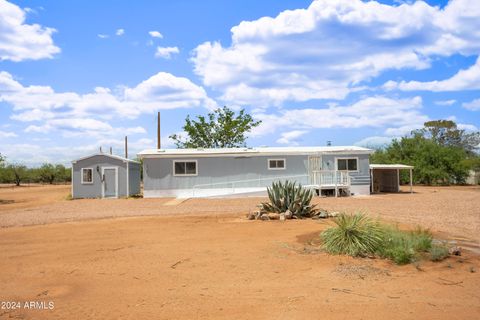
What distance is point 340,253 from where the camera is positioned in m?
7.16

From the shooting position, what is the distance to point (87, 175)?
24.3 m

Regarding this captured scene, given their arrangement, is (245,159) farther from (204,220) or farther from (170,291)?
(170,291)

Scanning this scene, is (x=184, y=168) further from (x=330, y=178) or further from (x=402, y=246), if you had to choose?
(x=402, y=246)

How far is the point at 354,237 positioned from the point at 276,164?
1704 cm

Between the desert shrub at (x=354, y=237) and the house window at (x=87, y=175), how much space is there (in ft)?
63.6

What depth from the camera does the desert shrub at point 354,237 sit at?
7.10 m

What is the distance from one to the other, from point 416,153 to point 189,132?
66.0ft

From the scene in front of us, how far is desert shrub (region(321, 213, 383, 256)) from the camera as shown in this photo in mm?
7102

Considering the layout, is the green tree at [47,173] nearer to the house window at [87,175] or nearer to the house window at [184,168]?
the house window at [87,175]

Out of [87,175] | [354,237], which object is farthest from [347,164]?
[354,237]

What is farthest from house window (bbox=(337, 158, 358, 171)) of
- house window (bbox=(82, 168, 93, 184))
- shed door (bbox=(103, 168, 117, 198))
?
house window (bbox=(82, 168, 93, 184))

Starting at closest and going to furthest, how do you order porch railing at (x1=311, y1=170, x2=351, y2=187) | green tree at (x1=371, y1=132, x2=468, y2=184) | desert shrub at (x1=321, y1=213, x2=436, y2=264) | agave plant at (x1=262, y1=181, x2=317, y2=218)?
1. desert shrub at (x1=321, y1=213, x2=436, y2=264)
2. agave plant at (x1=262, y1=181, x2=317, y2=218)
3. porch railing at (x1=311, y1=170, x2=351, y2=187)
4. green tree at (x1=371, y1=132, x2=468, y2=184)

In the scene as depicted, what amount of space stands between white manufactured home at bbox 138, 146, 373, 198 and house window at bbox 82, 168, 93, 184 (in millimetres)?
3311

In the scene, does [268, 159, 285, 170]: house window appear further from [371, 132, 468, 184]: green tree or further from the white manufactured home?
[371, 132, 468, 184]: green tree
